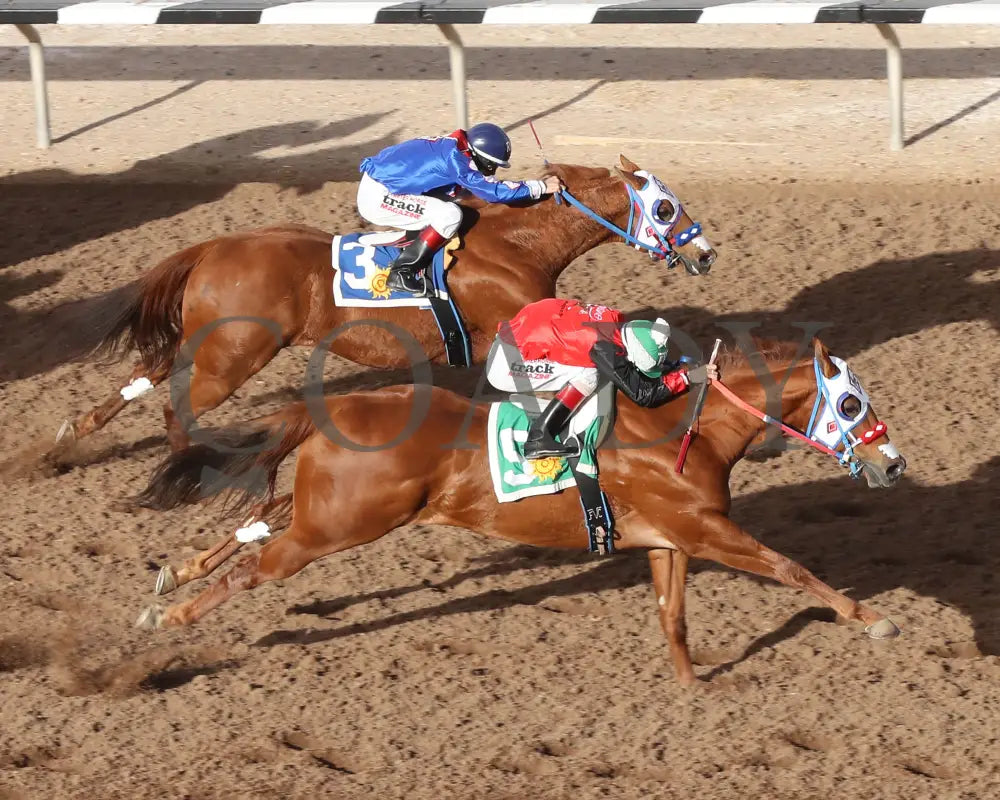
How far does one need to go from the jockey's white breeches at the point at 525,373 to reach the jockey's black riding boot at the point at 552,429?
0.57 m

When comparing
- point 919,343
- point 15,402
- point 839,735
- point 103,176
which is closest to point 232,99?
point 103,176

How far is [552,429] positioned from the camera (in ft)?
18.7

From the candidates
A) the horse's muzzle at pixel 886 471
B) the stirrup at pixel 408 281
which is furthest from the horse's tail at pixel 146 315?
the horse's muzzle at pixel 886 471

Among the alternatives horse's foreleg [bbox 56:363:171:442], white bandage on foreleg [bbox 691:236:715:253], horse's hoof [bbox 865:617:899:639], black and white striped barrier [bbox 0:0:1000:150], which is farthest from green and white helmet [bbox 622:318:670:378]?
black and white striped barrier [bbox 0:0:1000:150]

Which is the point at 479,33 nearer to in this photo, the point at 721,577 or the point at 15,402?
the point at 15,402

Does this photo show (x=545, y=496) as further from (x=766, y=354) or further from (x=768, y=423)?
(x=766, y=354)

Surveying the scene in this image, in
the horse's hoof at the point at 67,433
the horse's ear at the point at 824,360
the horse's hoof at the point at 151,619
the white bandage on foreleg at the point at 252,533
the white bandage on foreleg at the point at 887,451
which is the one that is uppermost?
the horse's ear at the point at 824,360

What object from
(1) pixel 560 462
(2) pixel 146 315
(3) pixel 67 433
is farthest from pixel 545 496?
(3) pixel 67 433

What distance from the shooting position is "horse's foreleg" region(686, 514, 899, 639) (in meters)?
5.70

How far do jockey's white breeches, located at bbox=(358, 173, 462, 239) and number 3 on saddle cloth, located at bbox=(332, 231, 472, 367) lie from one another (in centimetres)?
8

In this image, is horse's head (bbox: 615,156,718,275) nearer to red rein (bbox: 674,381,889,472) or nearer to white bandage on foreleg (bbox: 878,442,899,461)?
red rein (bbox: 674,381,889,472)

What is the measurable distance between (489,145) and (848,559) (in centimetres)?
241

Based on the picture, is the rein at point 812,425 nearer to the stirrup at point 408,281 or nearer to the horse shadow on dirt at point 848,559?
the horse shadow on dirt at point 848,559

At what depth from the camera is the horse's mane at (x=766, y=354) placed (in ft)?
18.8
